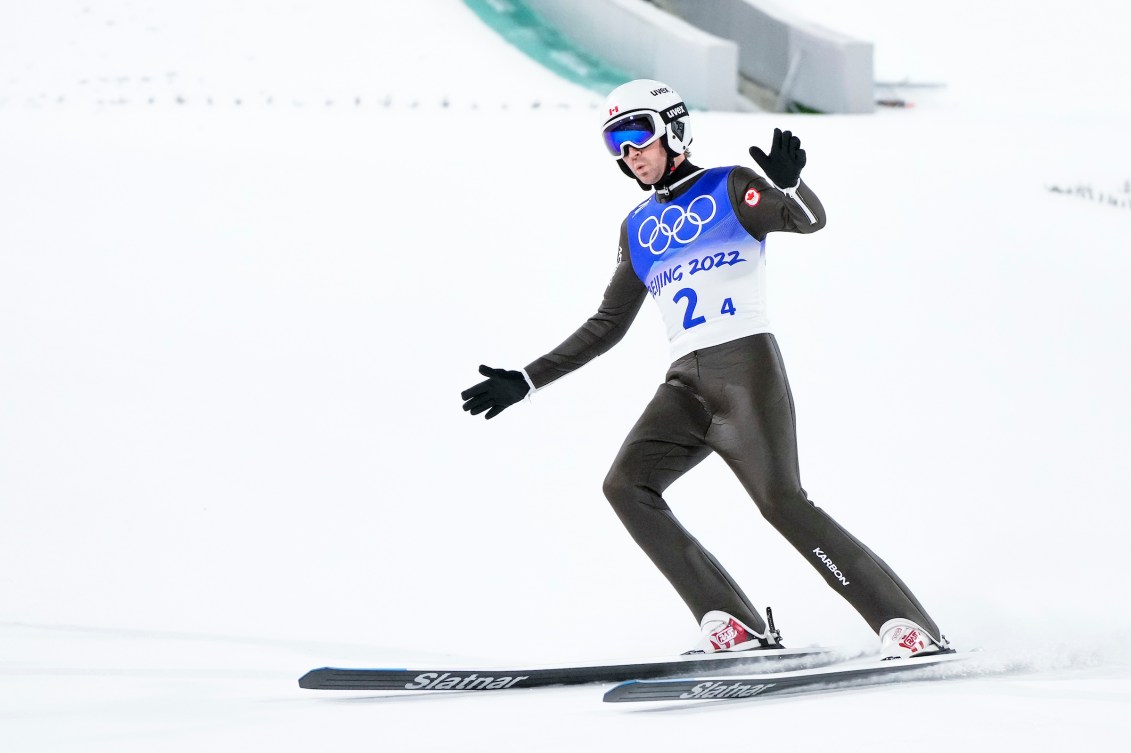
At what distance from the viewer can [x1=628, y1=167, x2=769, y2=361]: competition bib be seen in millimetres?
4102

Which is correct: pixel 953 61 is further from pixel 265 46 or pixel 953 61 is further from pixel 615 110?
pixel 615 110

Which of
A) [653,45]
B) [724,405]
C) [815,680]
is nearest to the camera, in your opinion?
[815,680]

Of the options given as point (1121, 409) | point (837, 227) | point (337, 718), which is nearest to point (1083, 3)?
point (837, 227)

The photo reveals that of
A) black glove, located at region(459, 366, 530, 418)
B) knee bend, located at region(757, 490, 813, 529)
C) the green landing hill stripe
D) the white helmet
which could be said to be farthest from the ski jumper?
the green landing hill stripe

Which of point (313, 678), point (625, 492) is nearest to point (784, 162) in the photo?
point (625, 492)

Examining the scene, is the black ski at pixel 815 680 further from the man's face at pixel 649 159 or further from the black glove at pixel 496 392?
the man's face at pixel 649 159

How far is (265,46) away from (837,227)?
7979 millimetres

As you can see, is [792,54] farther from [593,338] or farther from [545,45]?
[593,338]

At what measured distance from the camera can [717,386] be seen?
4070mm

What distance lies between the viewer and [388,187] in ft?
35.2

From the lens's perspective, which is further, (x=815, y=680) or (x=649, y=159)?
(x=649, y=159)

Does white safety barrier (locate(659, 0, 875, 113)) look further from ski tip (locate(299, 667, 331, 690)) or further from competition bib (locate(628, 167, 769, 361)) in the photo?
ski tip (locate(299, 667, 331, 690))

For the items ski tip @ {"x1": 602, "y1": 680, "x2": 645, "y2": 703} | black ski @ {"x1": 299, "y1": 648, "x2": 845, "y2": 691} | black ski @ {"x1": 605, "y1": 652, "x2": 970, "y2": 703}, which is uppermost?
black ski @ {"x1": 299, "y1": 648, "x2": 845, "y2": 691}

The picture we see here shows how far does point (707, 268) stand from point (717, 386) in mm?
396
